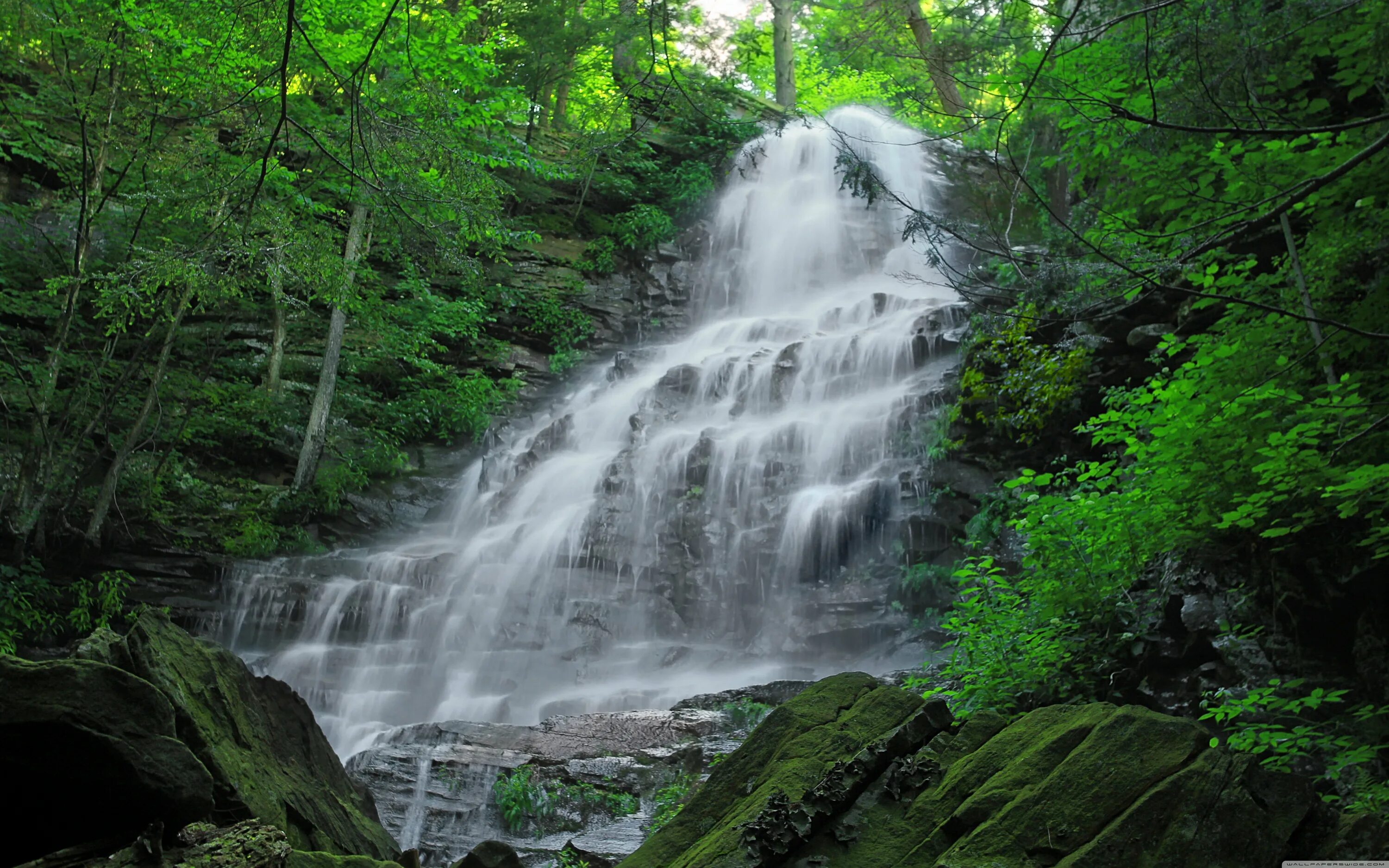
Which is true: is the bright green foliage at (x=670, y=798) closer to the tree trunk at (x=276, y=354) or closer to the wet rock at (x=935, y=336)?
the wet rock at (x=935, y=336)

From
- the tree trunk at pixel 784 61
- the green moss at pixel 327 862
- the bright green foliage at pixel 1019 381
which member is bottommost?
the green moss at pixel 327 862

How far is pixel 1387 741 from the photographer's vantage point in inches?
168

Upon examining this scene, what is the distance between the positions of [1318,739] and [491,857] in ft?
12.6

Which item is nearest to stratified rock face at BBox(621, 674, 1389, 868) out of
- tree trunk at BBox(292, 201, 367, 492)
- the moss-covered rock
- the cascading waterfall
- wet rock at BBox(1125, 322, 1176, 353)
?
the moss-covered rock

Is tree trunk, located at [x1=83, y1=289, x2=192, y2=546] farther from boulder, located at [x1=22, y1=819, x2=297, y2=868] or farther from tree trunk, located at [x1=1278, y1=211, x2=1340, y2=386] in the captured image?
tree trunk, located at [x1=1278, y1=211, x2=1340, y2=386]

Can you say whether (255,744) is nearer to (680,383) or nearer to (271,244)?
(271,244)

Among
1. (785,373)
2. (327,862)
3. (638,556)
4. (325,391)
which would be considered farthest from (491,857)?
(785,373)

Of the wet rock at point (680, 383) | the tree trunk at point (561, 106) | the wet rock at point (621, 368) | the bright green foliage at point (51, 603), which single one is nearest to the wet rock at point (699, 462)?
the wet rock at point (680, 383)

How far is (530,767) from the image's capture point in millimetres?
6852

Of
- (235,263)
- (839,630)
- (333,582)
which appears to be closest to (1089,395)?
(839,630)

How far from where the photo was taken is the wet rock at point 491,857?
396 cm

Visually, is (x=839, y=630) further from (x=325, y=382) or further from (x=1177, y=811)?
(x=325, y=382)

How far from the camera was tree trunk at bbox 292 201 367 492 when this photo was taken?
13047 millimetres

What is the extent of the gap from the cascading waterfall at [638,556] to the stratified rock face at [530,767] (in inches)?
55.2
